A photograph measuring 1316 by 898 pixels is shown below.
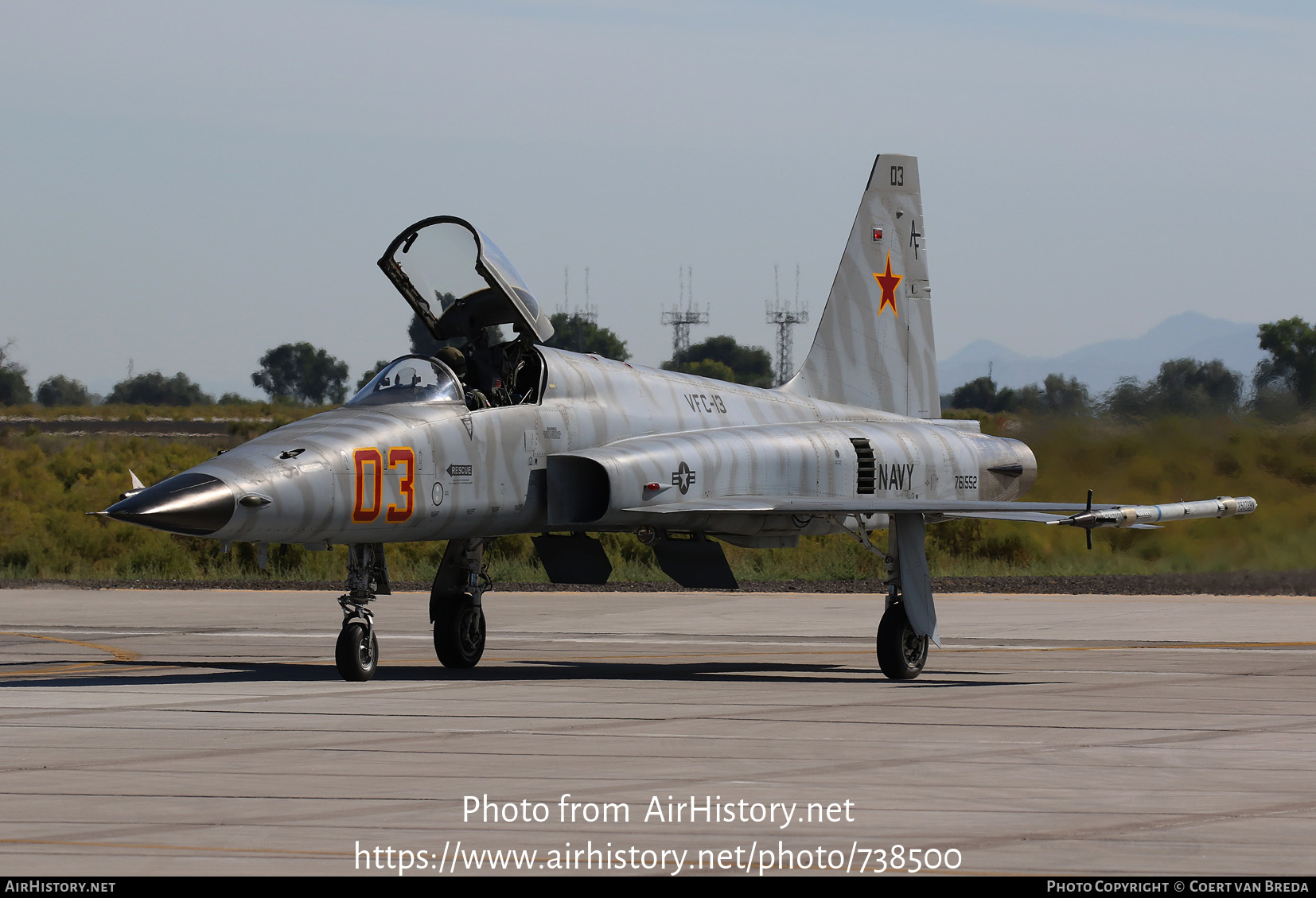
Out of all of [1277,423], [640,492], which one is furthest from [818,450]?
[1277,423]

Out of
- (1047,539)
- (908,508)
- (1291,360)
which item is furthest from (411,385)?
(1291,360)

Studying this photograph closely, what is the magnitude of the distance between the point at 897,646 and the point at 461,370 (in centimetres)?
477

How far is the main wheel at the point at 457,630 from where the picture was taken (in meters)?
16.5

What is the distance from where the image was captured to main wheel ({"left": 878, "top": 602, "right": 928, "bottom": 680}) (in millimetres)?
15930

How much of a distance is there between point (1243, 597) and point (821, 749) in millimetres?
18029

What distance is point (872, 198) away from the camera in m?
20.8

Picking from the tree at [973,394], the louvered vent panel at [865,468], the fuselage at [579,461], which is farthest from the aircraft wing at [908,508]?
the tree at [973,394]

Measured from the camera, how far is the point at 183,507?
12.5 metres

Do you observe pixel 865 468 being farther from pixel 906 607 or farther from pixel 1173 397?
pixel 1173 397

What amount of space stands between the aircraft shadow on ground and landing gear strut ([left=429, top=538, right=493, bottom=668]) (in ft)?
0.64

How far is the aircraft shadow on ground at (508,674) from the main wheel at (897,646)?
154 millimetres

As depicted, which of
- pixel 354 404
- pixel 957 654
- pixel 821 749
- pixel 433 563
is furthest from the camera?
pixel 433 563

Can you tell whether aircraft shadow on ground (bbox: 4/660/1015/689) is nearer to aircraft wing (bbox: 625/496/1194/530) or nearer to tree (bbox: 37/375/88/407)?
aircraft wing (bbox: 625/496/1194/530)

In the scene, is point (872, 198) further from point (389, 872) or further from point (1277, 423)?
point (389, 872)
